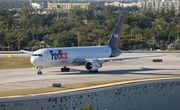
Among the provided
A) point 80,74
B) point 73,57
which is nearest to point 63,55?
point 73,57

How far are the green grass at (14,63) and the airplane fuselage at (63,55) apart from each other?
11.0 m

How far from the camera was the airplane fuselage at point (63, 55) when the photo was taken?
6894cm

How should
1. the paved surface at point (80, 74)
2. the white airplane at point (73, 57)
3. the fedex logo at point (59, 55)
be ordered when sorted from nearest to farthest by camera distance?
the paved surface at point (80, 74)
the white airplane at point (73, 57)
the fedex logo at point (59, 55)

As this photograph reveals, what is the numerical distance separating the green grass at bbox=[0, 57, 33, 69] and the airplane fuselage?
11043 mm

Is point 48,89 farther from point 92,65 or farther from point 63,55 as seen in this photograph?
point 92,65

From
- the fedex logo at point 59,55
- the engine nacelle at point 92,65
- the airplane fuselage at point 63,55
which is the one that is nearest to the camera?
the airplane fuselage at point 63,55

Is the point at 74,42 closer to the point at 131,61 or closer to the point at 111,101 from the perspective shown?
the point at 131,61

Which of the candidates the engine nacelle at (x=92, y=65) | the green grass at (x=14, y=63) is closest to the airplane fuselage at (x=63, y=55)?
the engine nacelle at (x=92, y=65)

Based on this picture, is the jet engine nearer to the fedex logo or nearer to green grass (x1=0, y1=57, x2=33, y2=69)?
the fedex logo

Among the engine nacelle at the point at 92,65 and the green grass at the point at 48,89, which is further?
the engine nacelle at the point at 92,65

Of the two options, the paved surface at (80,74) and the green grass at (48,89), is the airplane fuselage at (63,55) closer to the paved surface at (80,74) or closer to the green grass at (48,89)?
the paved surface at (80,74)

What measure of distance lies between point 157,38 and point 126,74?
89.0m

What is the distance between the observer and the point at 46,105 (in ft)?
168

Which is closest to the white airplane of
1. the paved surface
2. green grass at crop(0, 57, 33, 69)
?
the paved surface
